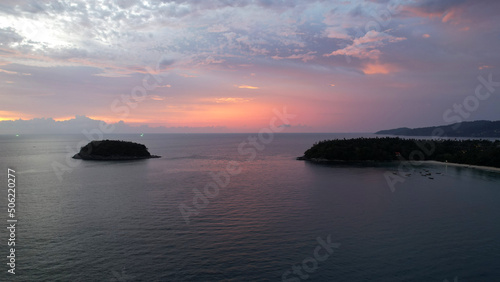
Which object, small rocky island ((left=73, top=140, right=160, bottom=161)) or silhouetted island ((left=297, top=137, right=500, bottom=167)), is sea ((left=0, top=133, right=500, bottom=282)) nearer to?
silhouetted island ((left=297, top=137, right=500, bottom=167))

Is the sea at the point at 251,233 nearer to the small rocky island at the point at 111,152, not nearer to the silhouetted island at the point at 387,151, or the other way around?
the silhouetted island at the point at 387,151

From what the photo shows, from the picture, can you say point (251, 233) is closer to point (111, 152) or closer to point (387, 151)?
point (387, 151)

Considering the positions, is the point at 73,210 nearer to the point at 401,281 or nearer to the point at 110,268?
the point at 110,268

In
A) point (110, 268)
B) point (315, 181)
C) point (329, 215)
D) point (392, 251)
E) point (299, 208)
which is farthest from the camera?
point (315, 181)

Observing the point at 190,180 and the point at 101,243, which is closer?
the point at 101,243

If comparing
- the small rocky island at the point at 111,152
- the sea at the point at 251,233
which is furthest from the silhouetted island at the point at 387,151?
the small rocky island at the point at 111,152

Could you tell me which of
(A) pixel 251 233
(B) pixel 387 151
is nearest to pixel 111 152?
(A) pixel 251 233

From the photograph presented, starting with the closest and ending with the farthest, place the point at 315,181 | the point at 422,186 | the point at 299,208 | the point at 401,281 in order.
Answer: the point at 401,281 → the point at 299,208 → the point at 422,186 → the point at 315,181

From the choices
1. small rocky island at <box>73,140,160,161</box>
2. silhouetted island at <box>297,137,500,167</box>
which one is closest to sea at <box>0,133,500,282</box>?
silhouetted island at <box>297,137,500,167</box>

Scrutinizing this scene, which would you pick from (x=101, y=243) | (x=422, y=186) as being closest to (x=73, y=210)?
(x=101, y=243)
